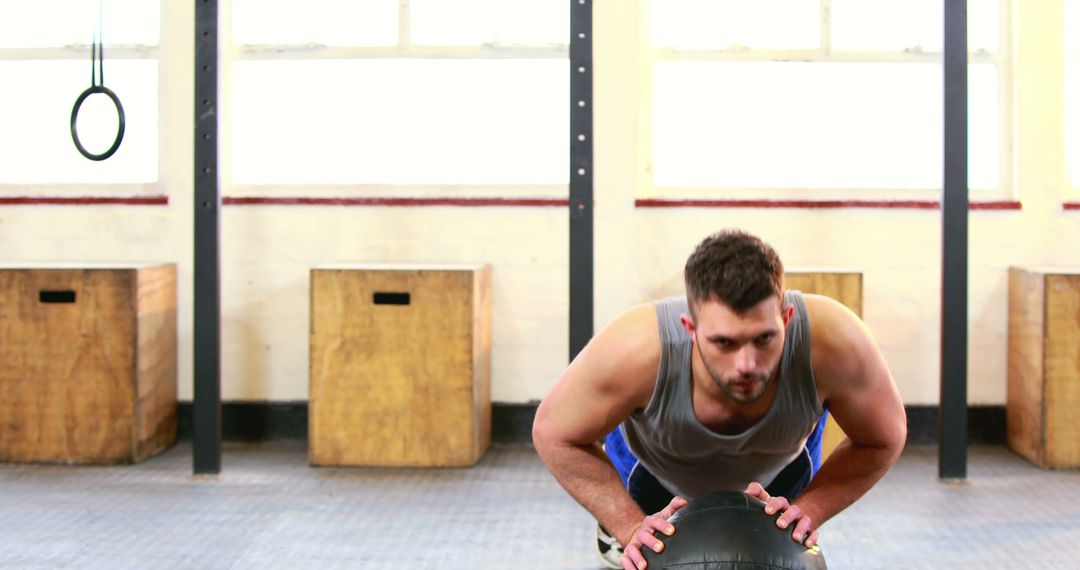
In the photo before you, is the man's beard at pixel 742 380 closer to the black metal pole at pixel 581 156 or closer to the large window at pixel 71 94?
the black metal pole at pixel 581 156

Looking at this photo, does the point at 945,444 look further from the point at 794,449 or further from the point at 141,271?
the point at 141,271

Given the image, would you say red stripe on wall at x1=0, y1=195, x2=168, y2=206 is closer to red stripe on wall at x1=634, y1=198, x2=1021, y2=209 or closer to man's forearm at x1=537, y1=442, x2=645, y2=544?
red stripe on wall at x1=634, y1=198, x2=1021, y2=209

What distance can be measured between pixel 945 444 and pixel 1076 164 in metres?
1.43

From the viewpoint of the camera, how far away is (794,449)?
8.20 ft

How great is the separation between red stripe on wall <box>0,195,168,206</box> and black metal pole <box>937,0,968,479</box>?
9.67ft

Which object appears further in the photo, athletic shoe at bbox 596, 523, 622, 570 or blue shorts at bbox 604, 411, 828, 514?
athletic shoe at bbox 596, 523, 622, 570

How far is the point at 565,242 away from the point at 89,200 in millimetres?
1901

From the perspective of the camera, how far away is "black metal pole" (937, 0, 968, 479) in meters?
3.90

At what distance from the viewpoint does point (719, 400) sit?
2295mm

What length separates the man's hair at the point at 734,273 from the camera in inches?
80.5

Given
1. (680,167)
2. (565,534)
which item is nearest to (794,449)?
(565,534)

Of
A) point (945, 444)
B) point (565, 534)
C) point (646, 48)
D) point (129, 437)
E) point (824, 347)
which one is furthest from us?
point (646, 48)

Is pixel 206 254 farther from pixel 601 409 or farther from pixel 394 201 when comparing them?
pixel 601 409

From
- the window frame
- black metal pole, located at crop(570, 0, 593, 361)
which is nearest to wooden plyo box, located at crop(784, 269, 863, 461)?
black metal pole, located at crop(570, 0, 593, 361)
